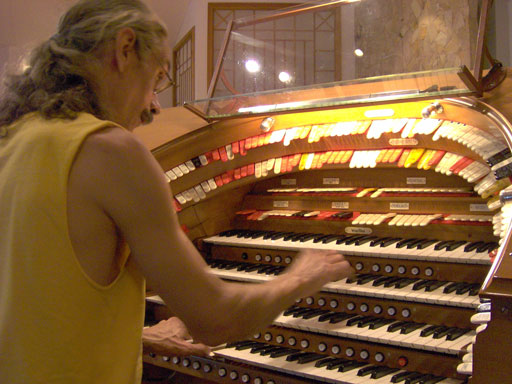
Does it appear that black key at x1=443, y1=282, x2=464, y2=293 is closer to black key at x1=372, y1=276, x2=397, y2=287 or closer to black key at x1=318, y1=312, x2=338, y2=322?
black key at x1=372, y1=276, x2=397, y2=287

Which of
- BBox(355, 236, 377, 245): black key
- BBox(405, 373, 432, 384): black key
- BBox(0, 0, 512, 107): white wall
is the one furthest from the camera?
BBox(0, 0, 512, 107): white wall

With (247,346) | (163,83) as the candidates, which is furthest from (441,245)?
(163,83)

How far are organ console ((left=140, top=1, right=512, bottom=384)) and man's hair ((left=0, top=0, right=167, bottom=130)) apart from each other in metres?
1.12

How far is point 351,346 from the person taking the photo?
99.7 inches

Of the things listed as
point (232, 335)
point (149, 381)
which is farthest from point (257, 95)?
point (232, 335)

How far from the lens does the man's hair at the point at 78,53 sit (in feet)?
3.50

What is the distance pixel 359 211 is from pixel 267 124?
0.67 m

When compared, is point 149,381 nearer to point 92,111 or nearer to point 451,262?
point 451,262

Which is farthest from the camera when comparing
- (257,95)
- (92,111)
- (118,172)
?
(257,95)

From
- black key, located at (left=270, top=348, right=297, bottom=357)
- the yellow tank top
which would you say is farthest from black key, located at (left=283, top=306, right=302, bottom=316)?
the yellow tank top

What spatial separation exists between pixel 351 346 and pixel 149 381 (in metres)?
1.42

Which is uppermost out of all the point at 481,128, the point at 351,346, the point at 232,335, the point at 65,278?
the point at 481,128

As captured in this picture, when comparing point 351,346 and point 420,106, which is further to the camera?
point 420,106

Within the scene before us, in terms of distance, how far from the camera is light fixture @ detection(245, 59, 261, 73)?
747 centimetres
